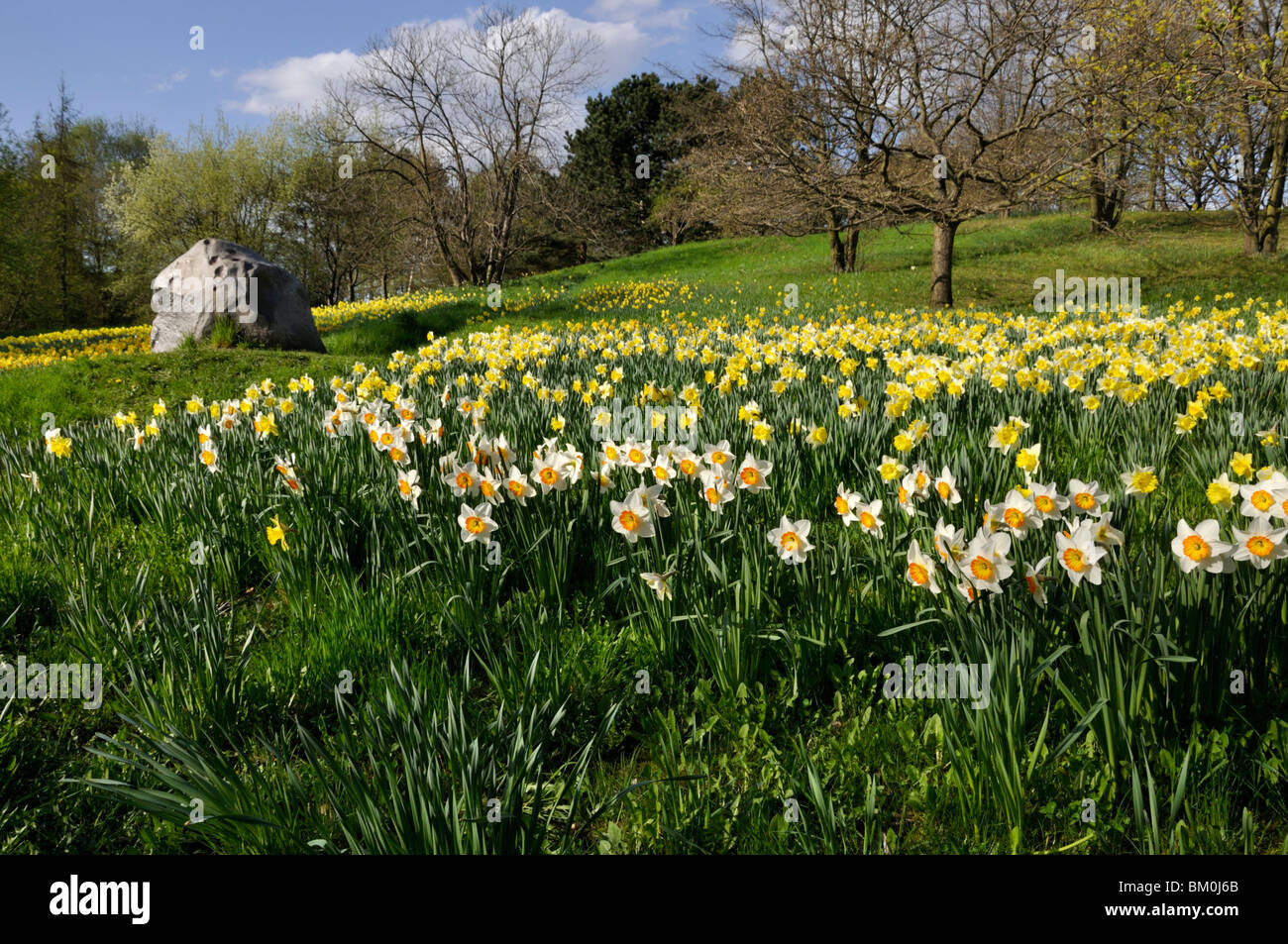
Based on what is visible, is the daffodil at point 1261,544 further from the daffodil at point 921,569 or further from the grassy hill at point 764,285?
the grassy hill at point 764,285

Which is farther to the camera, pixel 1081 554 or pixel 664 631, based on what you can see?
pixel 664 631

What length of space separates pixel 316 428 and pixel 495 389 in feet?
4.33

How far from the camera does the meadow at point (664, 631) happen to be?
5.14 feet

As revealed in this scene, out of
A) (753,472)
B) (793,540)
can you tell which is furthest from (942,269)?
(793,540)

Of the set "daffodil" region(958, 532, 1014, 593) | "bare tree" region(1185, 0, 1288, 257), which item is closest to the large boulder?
"daffodil" region(958, 532, 1014, 593)

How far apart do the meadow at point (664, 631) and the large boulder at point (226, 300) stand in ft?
24.9

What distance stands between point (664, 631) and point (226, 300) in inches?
453

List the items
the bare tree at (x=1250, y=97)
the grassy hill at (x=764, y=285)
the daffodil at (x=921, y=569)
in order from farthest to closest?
1. the bare tree at (x=1250, y=97)
2. the grassy hill at (x=764, y=285)
3. the daffodil at (x=921, y=569)

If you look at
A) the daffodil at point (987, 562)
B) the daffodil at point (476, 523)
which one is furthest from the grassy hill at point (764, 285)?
the daffodil at point (987, 562)

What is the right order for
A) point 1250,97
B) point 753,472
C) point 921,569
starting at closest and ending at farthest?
point 921,569 < point 753,472 < point 1250,97

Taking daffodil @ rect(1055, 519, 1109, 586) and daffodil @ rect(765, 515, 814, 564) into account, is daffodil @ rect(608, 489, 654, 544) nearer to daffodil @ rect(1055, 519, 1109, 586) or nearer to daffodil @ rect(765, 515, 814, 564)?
daffodil @ rect(765, 515, 814, 564)

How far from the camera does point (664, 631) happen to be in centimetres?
217

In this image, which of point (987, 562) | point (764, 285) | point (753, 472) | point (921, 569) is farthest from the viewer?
point (764, 285)

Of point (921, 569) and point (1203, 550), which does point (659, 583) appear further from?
point (1203, 550)
